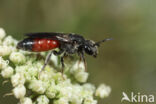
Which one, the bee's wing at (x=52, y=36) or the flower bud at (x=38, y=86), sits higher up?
the bee's wing at (x=52, y=36)

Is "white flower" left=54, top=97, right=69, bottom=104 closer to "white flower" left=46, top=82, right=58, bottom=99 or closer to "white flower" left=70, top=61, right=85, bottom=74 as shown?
"white flower" left=46, top=82, right=58, bottom=99

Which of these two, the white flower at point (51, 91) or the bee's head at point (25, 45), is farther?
the bee's head at point (25, 45)

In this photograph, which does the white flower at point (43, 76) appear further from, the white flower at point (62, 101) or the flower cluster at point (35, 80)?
the white flower at point (62, 101)

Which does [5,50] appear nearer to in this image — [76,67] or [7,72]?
[7,72]

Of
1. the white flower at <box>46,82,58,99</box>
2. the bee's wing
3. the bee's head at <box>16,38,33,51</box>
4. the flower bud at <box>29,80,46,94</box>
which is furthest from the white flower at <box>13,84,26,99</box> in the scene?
the bee's wing

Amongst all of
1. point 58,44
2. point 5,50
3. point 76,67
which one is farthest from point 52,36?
point 76,67

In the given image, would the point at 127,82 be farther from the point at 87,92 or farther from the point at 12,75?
the point at 12,75

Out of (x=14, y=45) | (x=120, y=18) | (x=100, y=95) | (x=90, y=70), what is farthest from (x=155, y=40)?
(x=14, y=45)

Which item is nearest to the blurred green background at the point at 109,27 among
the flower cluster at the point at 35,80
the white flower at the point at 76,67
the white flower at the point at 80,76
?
the white flower at the point at 76,67
